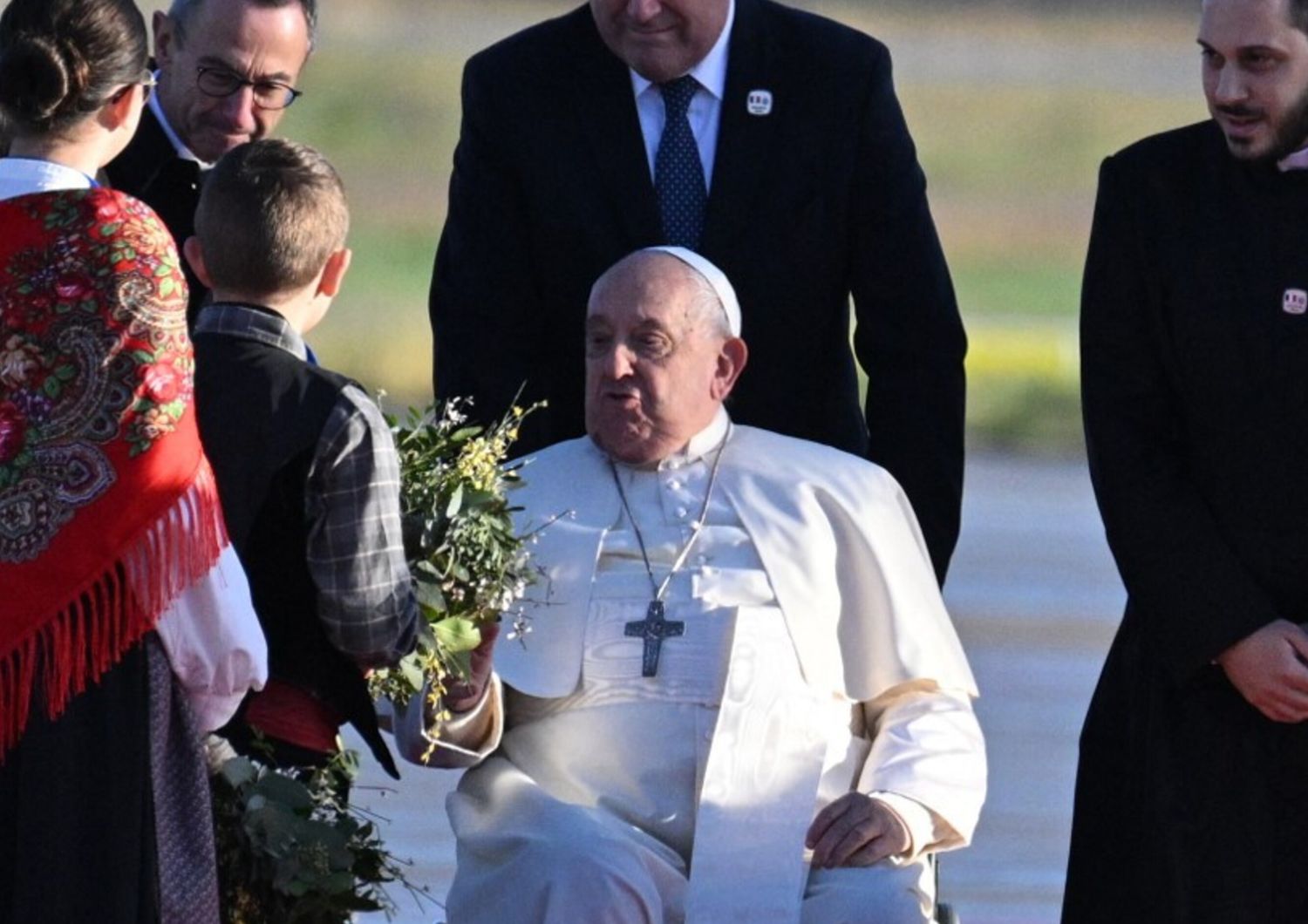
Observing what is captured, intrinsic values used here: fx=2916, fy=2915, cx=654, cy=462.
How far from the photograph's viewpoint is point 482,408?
508 centimetres

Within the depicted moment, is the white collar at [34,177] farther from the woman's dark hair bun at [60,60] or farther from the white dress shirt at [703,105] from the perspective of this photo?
the white dress shirt at [703,105]

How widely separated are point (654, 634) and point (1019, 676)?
396 cm

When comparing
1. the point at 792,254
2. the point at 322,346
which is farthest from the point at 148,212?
the point at 322,346

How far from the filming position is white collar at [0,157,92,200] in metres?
3.70

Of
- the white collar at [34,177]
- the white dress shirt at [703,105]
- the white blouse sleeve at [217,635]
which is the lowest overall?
the white blouse sleeve at [217,635]

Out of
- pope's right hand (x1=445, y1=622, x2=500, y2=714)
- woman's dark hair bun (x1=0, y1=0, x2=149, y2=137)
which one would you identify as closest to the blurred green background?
pope's right hand (x1=445, y1=622, x2=500, y2=714)

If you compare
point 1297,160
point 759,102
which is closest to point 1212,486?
point 1297,160

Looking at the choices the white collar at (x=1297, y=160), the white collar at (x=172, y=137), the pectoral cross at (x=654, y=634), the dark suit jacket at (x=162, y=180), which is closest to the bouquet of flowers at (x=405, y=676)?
the pectoral cross at (x=654, y=634)

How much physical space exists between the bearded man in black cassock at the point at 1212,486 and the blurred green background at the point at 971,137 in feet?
24.7

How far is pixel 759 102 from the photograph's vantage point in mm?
5164

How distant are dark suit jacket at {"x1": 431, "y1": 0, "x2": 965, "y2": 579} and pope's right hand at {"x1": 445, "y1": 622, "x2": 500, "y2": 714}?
80 cm

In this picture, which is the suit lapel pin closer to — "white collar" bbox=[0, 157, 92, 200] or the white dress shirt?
the white dress shirt

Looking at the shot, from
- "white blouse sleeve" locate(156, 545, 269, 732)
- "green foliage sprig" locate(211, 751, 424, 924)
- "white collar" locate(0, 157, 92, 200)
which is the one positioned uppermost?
"white collar" locate(0, 157, 92, 200)

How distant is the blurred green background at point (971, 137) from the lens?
541 inches
